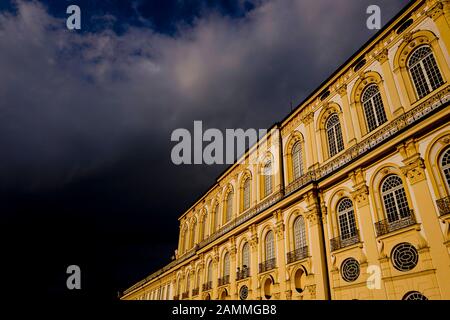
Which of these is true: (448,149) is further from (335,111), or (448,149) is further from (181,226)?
(181,226)

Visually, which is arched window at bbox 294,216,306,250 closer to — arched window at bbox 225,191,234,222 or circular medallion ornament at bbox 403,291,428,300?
circular medallion ornament at bbox 403,291,428,300

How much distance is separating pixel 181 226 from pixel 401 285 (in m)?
31.7

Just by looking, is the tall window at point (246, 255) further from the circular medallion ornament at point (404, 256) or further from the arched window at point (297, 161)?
the circular medallion ornament at point (404, 256)

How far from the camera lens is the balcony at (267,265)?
1936 centimetres

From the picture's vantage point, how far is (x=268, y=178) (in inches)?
938

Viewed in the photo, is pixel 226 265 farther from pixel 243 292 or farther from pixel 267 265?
pixel 267 265

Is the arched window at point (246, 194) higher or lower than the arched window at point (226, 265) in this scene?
higher

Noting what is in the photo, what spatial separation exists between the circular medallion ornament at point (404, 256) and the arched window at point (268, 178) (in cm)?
1119

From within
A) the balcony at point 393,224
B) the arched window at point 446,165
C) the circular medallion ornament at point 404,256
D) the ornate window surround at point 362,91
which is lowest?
the circular medallion ornament at point 404,256

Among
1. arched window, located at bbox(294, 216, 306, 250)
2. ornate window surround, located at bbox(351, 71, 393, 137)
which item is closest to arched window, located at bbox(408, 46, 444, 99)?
ornate window surround, located at bbox(351, 71, 393, 137)

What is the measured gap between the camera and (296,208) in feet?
60.8

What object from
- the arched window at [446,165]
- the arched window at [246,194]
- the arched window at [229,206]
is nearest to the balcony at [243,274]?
the arched window at [246,194]

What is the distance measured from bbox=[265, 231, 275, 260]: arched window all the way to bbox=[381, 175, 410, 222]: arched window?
8.62 metres

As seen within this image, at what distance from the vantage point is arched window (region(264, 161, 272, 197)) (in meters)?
23.4
